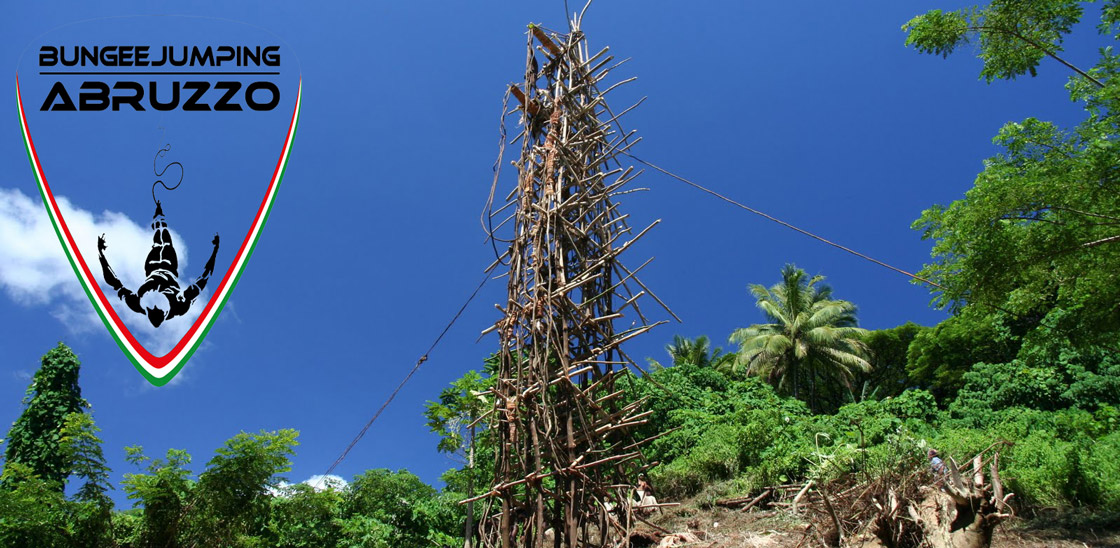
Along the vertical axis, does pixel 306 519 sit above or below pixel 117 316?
below

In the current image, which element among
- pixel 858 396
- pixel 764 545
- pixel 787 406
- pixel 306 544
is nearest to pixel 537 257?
pixel 764 545

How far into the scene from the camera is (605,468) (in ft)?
11.1

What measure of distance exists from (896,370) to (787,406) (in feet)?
39.4

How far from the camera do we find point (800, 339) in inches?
830

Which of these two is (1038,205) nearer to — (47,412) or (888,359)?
(47,412)

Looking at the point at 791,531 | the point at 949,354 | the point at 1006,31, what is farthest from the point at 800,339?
the point at 791,531

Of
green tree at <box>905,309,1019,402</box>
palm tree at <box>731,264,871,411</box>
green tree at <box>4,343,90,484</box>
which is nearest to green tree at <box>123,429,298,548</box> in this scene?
green tree at <box>4,343,90,484</box>

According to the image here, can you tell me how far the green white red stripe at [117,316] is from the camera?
16.3 ft

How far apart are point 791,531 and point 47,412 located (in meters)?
16.5

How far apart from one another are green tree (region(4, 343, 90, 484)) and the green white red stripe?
11057 millimetres

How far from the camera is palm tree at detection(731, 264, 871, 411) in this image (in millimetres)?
20828

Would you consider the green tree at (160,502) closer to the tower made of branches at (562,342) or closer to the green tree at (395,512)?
the green tree at (395,512)

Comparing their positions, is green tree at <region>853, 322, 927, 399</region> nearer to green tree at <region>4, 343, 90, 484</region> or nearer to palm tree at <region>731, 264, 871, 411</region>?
palm tree at <region>731, 264, 871, 411</region>

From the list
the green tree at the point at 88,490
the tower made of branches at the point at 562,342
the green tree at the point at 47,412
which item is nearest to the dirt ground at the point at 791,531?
the tower made of branches at the point at 562,342
